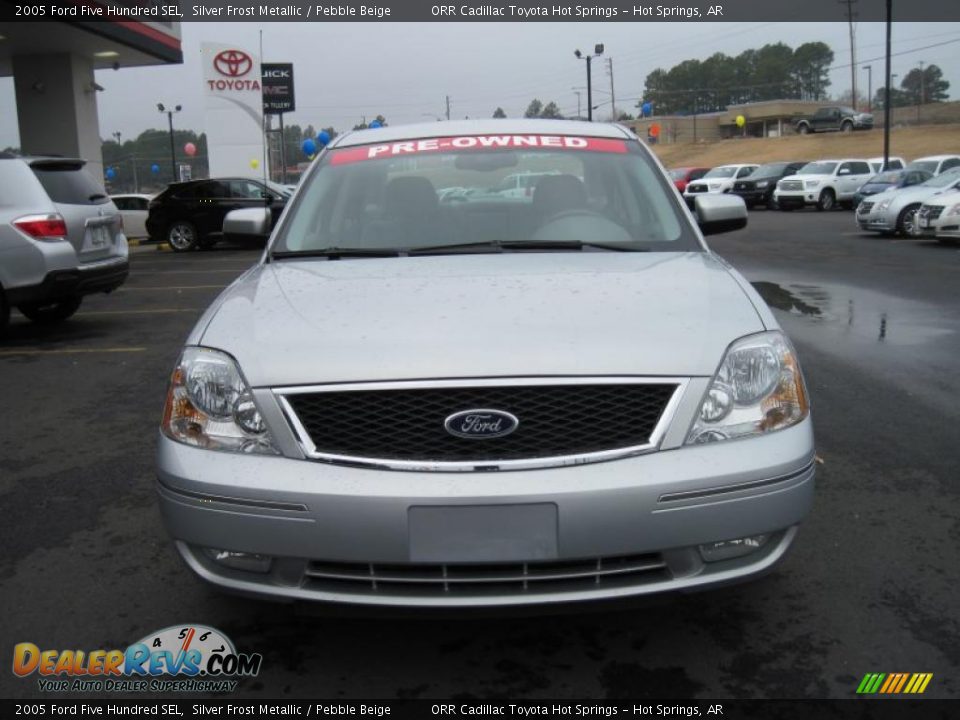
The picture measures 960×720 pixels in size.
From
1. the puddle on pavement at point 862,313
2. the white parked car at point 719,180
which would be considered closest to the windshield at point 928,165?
the white parked car at point 719,180

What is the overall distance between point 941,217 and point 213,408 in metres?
15.9

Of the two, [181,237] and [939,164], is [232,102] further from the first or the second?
[939,164]

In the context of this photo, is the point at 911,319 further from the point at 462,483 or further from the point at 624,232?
the point at 462,483

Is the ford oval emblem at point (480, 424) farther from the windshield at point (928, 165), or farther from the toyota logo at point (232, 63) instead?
the toyota logo at point (232, 63)

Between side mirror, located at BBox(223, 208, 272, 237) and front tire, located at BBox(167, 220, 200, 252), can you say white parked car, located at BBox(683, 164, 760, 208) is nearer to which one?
front tire, located at BBox(167, 220, 200, 252)

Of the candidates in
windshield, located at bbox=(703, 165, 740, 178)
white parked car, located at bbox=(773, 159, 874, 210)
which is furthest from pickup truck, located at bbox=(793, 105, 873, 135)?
white parked car, located at bbox=(773, 159, 874, 210)

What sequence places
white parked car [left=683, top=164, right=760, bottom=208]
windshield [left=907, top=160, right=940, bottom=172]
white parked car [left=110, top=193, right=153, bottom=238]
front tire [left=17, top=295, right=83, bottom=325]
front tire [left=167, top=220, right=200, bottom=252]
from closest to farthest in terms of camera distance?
front tire [left=17, top=295, right=83, bottom=325] < front tire [left=167, top=220, right=200, bottom=252] < white parked car [left=110, top=193, right=153, bottom=238] < windshield [left=907, top=160, right=940, bottom=172] < white parked car [left=683, top=164, right=760, bottom=208]

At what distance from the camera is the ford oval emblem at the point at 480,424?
7.70 ft

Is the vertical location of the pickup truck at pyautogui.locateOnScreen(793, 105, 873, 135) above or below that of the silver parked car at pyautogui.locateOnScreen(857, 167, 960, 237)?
above

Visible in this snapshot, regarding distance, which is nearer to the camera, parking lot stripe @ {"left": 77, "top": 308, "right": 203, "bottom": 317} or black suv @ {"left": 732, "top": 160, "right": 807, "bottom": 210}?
→ parking lot stripe @ {"left": 77, "top": 308, "right": 203, "bottom": 317}

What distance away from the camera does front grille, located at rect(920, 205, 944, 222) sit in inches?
617

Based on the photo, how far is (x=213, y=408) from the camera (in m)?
2.56

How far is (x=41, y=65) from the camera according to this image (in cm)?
2022

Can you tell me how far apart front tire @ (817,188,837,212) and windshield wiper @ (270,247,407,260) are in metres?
29.0
